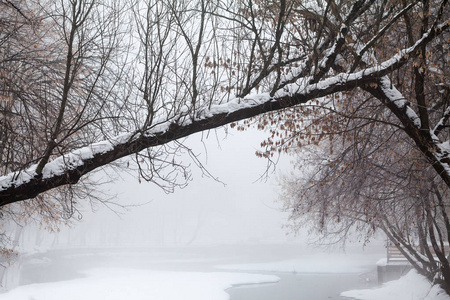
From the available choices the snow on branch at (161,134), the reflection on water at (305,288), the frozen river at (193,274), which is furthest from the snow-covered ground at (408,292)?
the snow on branch at (161,134)

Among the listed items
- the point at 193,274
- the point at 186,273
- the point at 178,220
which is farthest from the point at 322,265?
the point at 178,220

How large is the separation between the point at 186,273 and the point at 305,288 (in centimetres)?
1136

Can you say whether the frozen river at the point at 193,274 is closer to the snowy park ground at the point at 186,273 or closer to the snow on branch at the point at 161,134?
the snowy park ground at the point at 186,273

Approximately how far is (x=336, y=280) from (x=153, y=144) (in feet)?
88.5

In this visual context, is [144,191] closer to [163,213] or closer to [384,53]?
[163,213]

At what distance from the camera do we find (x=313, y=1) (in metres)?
7.78

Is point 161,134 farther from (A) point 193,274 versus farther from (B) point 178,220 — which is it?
(B) point 178,220

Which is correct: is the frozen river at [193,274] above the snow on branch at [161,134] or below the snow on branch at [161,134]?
below

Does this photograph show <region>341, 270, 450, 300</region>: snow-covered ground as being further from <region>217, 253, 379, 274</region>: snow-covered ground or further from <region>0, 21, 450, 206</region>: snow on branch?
<region>217, 253, 379, 274</region>: snow-covered ground

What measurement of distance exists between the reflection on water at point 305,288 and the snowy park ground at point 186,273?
0.75 feet

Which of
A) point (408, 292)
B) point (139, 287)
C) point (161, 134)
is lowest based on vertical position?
point (139, 287)

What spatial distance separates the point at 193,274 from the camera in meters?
33.8

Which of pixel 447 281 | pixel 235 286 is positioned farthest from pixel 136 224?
pixel 447 281

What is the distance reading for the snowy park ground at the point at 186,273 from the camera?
Answer: 22.6 m
